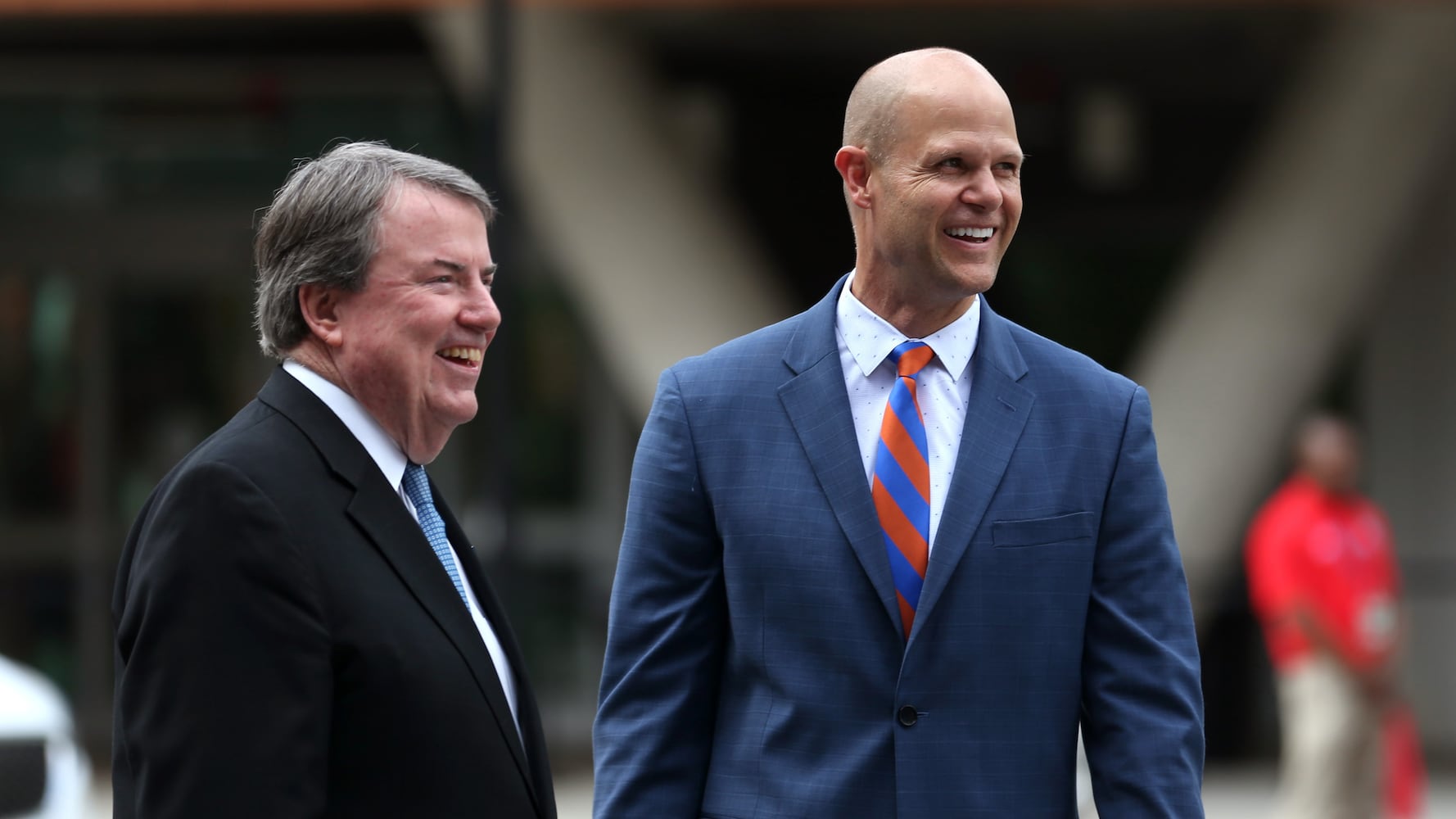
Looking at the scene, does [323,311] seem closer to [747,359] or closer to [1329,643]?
[747,359]

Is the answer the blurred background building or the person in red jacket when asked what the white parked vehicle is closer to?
the blurred background building

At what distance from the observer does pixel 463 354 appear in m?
2.76

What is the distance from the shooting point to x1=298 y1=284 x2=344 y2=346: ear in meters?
2.64

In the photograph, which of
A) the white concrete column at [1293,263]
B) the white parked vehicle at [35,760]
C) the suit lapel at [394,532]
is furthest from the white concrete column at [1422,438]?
the suit lapel at [394,532]

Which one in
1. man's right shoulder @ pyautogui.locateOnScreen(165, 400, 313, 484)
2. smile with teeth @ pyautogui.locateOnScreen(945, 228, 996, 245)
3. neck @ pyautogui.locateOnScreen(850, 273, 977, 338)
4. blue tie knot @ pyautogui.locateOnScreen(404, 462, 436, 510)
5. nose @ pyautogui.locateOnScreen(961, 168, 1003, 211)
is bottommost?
blue tie knot @ pyautogui.locateOnScreen(404, 462, 436, 510)

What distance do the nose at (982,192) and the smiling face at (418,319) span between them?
730 mm

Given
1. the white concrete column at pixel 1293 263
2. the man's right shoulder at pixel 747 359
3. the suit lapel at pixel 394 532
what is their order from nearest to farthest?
the suit lapel at pixel 394 532 < the man's right shoulder at pixel 747 359 < the white concrete column at pixel 1293 263

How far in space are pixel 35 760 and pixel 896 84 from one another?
4855mm

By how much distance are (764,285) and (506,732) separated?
8847mm

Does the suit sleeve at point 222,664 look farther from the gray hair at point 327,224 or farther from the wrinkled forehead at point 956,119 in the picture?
the wrinkled forehead at point 956,119

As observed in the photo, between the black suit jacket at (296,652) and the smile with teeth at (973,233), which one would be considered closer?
the black suit jacket at (296,652)

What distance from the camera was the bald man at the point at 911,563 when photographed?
287 cm

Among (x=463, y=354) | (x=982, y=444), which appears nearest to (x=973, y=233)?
(x=982, y=444)

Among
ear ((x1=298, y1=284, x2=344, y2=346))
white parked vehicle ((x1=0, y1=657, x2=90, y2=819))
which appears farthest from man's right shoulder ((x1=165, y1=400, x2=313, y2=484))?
white parked vehicle ((x1=0, y1=657, x2=90, y2=819))
